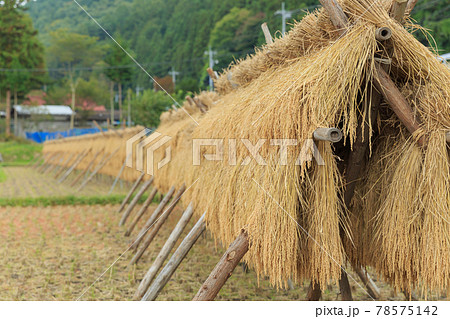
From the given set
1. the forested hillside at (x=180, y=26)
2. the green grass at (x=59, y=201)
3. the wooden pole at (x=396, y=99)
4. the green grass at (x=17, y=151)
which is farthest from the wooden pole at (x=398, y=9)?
the green grass at (x=17, y=151)

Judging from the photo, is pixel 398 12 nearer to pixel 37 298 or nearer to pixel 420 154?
pixel 420 154

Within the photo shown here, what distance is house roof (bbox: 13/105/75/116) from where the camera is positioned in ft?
98.0

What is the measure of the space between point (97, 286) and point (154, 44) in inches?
117

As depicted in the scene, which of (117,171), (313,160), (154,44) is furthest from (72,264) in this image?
(117,171)

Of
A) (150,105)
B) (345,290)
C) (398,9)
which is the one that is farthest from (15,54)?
(398,9)

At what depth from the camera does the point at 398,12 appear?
2.49 meters

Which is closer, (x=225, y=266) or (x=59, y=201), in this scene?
(x=225, y=266)

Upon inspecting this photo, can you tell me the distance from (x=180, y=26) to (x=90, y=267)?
356 centimetres

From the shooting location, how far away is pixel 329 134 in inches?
89.8

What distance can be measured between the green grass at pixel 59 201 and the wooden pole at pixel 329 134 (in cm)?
1015

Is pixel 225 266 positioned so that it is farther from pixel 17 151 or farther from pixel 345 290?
pixel 17 151

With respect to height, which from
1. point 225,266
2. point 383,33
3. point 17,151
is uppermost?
→ point 383,33

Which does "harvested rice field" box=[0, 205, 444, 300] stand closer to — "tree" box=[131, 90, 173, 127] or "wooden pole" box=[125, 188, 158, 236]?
"wooden pole" box=[125, 188, 158, 236]

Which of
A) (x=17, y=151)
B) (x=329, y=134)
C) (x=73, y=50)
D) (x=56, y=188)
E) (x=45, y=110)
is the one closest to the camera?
(x=329, y=134)
